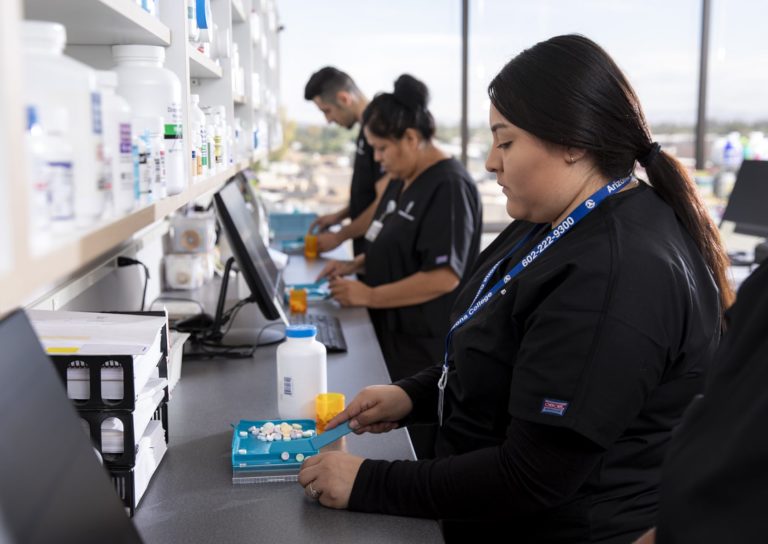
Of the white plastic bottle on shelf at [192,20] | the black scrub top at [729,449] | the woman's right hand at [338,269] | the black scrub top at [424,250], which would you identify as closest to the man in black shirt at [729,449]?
the black scrub top at [729,449]

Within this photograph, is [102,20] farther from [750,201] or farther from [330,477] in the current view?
[750,201]

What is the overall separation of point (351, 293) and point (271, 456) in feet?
4.92

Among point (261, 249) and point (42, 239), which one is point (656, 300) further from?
point (261, 249)

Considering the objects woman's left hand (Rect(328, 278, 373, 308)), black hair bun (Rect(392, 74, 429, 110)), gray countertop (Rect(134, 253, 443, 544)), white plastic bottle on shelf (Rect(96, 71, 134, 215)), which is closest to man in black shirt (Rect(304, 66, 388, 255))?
black hair bun (Rect(392, 74, 429, 110))

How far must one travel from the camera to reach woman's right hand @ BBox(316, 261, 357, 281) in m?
3.34

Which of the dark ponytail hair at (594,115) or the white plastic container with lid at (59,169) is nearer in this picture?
the white plastic container with lid at (59,169)

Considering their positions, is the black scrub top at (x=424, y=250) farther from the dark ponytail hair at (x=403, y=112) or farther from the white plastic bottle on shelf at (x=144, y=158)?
the white plastic bottle on shelf at (x=144, y=158)

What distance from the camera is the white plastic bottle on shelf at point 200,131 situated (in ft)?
5.70

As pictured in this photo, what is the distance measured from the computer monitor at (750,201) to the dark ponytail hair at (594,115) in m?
2.80

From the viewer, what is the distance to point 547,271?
52.4 inches

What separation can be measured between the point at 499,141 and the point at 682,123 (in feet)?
16.0

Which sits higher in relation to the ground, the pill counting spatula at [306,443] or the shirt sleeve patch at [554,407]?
the shirt sleeve patch at [554,407]

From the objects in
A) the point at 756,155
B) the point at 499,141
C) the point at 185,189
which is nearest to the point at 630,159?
the point at 499,141

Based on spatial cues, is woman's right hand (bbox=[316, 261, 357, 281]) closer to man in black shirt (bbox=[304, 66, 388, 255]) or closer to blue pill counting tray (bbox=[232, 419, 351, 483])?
man in black shirt (bbox=[304, 66, 388, 255])
